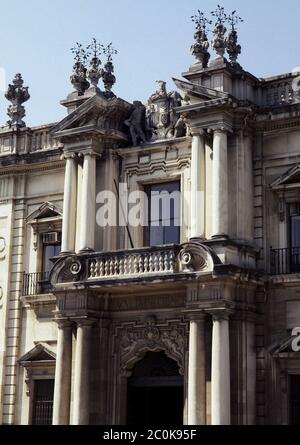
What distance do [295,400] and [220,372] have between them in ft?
7.03

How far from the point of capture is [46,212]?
2967cm

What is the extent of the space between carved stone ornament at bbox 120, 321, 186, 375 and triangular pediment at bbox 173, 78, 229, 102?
6.23m

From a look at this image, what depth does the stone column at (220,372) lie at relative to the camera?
2378cm

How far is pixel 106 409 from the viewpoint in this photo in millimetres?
26484

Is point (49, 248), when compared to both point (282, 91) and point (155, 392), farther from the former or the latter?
point (282, 91)

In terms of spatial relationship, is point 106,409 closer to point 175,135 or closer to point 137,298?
point 137,298

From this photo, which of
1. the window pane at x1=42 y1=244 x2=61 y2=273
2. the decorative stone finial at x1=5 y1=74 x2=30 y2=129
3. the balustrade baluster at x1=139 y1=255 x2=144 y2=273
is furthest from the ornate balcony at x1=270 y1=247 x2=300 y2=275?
the decorative stone finial at x1=5 y1=74 x2=30 y2=129

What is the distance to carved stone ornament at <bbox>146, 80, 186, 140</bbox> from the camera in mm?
27450

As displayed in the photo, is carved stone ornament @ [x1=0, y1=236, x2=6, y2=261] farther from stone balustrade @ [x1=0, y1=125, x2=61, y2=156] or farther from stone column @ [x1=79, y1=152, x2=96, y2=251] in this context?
stone column @ [x1=79, y1=152, x2=96, y2=251]

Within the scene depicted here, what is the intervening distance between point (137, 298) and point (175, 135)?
4796mm

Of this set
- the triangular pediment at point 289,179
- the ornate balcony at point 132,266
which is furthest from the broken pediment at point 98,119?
the triangular pediment at point 289,179

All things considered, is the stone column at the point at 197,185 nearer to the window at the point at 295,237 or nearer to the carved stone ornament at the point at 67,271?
the window at the point at 295,237

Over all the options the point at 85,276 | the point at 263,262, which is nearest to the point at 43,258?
the point at 85,276

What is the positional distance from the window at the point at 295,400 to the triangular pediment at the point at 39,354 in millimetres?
→ 7378
